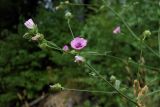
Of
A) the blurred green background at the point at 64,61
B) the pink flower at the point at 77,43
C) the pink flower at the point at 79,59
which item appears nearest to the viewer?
the pink flower at the point at 79,59

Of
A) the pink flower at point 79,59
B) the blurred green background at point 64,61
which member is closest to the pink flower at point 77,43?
the pink flower at point 79,59

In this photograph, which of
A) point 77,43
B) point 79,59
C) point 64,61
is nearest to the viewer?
point 79,59

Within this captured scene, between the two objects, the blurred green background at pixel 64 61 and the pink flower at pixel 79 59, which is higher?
the blurred green background at pixel 64 61

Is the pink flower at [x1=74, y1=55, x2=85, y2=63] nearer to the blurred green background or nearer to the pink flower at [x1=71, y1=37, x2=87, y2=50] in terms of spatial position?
the pink flower at [x1=71, y1=37, x2=87, y2=50]

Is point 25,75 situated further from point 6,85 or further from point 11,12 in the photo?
point 11,12

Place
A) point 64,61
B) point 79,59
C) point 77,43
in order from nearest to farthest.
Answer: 1. point 79,59
2. point 77,43
3. point 64,61

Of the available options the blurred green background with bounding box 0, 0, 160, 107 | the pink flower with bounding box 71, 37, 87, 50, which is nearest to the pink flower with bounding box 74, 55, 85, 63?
the pink flower with bounding box 71, 37, 87, 50

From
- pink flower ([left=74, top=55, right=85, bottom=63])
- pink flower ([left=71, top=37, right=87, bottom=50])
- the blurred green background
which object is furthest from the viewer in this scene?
the blurred green background

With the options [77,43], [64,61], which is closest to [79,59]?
[77,43]

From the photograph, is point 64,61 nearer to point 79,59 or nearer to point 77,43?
point 77,43

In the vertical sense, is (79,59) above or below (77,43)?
below

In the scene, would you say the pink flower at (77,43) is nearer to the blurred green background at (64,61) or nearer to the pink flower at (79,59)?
the pink flower at (79,59)
